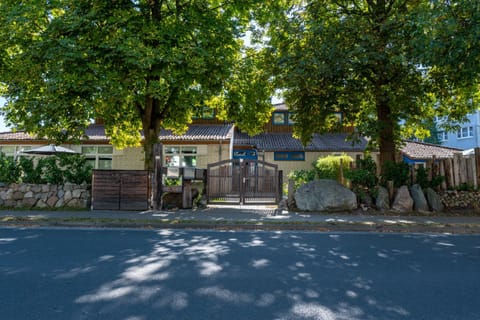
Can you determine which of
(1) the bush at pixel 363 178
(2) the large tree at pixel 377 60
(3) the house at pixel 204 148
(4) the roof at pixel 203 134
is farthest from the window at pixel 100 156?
(1) the bush at pixel 363 178

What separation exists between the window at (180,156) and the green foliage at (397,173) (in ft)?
41.5

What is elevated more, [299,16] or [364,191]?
[299,16]

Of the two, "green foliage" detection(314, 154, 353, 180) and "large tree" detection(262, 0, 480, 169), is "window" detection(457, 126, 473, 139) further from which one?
"large tree" detection(262, 0, 480, 169)

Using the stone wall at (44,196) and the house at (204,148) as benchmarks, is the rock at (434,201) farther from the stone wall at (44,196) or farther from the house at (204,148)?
the stone wall at (44,196)

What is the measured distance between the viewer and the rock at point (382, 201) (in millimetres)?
11078

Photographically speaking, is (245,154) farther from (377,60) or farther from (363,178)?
(377,60)

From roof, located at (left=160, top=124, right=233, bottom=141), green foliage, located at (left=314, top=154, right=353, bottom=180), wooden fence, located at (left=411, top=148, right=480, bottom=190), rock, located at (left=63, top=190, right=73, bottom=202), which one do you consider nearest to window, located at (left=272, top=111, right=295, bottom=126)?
roof, located at (left=160, top=124, right=233, bottom=141)

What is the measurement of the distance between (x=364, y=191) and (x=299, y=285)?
859cm

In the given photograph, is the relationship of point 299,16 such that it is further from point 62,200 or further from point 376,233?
point 62,200

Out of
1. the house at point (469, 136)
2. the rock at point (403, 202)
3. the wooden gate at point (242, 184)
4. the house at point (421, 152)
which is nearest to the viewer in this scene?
the rock at point (403, 202)

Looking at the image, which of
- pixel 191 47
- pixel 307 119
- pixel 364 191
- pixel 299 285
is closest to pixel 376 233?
pixel 364 191

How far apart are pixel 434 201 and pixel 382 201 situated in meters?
1.83

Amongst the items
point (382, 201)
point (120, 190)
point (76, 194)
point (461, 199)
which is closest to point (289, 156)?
point (382, 201)

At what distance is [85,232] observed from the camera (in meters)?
7.93
